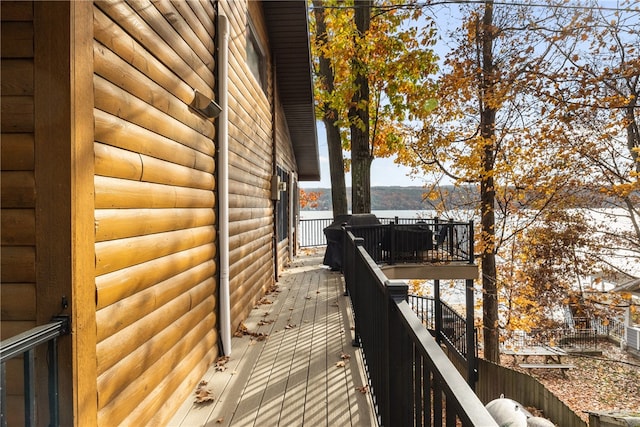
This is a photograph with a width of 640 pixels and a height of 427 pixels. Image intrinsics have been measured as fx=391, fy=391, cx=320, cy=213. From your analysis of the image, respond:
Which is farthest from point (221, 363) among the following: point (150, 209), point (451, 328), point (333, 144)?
point (451, 328)

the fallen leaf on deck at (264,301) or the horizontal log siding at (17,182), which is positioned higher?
the horizontal log siding at (17,182)

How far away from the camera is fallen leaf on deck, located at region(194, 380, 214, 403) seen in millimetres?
2971

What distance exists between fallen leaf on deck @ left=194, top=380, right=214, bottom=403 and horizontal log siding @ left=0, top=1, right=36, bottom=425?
152cm

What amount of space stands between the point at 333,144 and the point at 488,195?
558 centimetres

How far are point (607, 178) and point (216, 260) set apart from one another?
1228 cm

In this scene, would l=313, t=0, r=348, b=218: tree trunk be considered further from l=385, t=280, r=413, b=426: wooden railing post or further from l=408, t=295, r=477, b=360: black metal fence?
l=385, t=280, r=413, b=426: wooden railing post

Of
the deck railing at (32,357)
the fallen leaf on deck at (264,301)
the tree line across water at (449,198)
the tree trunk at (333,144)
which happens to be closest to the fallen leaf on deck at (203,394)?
the deck railing at (32,357)

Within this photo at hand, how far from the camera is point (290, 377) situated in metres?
3.41

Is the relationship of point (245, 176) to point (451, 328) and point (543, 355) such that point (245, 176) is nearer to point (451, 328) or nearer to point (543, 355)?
point (451, 328)

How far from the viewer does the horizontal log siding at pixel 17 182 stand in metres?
1.58

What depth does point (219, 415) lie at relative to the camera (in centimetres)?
278

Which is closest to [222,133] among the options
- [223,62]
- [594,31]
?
[223,62]

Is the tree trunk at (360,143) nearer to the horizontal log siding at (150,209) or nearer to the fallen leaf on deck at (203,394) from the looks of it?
the horizontal log siding at (150,209)

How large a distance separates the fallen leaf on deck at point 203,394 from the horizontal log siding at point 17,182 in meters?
1.52
